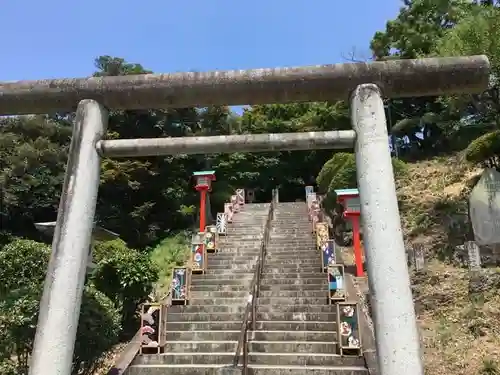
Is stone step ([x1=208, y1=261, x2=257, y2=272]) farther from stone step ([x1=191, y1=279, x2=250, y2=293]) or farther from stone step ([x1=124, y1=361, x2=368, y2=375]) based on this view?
stone step ([x1=124, y1=361, x2=368, y2=375])

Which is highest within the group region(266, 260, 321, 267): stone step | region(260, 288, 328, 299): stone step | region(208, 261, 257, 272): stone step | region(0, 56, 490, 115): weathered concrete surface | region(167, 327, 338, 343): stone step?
region(0, 56, 490, 115): weathered concrete surface

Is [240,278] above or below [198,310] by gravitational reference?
above

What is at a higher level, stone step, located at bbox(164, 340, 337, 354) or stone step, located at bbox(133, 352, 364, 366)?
stone step, located at bbox(164, 340, 337, 354)

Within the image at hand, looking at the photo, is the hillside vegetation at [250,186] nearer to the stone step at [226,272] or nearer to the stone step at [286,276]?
the stone step at [226,272]

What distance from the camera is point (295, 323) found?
9.30 meters

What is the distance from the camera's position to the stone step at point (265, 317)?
31.3ft

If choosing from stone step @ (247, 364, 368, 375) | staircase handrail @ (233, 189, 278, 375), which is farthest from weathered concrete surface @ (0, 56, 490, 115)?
stone step @ (247, 364, 368, 375)

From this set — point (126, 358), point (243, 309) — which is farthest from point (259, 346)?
point (126, 358)

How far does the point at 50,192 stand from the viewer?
23.8 meters

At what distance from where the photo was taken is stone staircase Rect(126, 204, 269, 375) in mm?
8297

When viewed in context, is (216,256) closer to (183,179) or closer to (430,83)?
(430,83)

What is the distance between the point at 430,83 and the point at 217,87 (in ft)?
7.85

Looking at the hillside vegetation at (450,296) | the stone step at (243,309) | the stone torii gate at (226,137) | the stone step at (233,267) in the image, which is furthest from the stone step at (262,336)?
the stone torii gate at (226,137)

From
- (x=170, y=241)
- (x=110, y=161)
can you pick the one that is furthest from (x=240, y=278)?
(x=110, y=161)
